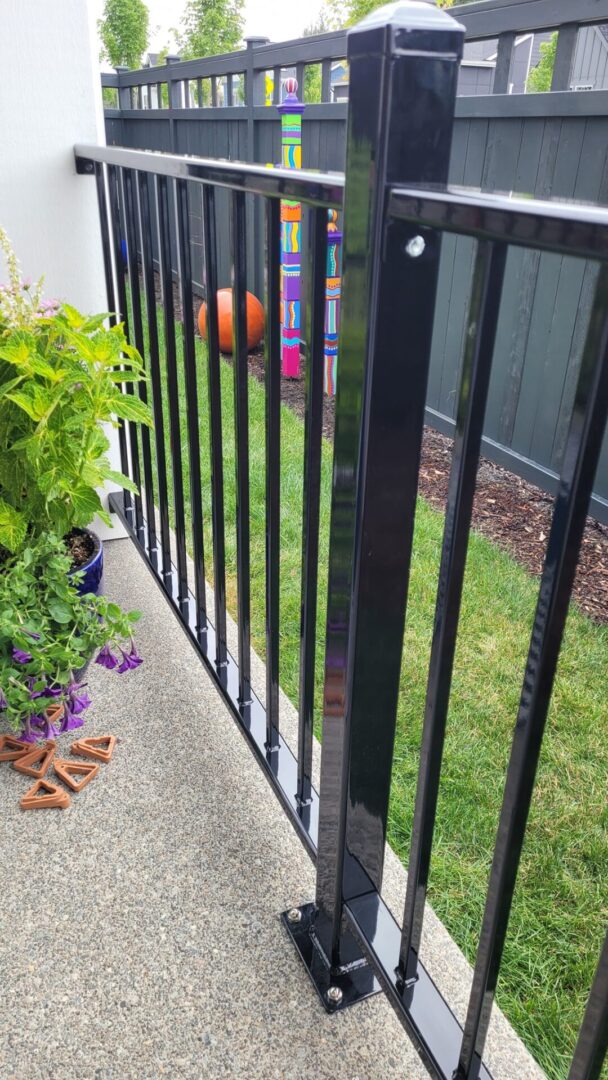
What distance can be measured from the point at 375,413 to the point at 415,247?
0.17 metres

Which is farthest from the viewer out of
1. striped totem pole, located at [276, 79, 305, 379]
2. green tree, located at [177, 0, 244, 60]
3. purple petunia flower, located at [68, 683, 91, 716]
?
green tree, located at [177, 0, 244, 60]

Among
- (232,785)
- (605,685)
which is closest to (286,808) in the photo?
(232,785)

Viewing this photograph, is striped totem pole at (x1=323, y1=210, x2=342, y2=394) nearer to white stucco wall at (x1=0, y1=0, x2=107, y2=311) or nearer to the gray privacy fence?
the gray privacy fence

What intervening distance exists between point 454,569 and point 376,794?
474 mm

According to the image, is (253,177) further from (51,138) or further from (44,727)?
(51,138)

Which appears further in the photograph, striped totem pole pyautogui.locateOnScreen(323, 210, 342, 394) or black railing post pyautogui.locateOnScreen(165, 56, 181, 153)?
black railing post pyautogui.locateOnScreen(165, 56, 181, 153)

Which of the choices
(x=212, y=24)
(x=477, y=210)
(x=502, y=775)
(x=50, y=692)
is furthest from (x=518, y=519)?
(x=212, y=24)

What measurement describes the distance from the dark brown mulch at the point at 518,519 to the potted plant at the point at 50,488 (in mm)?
1095

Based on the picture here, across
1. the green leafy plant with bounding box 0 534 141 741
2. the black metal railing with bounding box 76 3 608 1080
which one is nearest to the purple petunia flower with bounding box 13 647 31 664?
the green leafy plant with bounding box 0 534 141 741

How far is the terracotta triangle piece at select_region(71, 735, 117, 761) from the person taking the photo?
5.43ft

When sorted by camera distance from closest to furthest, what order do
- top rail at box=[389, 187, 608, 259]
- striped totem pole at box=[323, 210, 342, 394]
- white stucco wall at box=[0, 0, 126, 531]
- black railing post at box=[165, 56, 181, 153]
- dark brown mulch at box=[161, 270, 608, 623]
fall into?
top rail at box=[389, 187, 608, 259] < white stucco wall at box=[0, 0, 126, 531] < dark brown mulch at box=[161, 270, 608, 623] < striped totem pole at box=[323, 210, 342, 394] < black railing post at box=[165, 56, 181, 153]

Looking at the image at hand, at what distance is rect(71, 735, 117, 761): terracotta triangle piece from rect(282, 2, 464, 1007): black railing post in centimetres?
64

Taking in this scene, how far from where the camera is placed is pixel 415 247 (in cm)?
79

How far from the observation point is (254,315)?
18.7 feet
